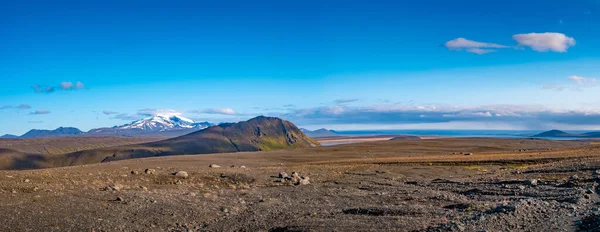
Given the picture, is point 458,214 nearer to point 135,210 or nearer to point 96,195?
point 135,210

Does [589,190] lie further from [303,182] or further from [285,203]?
[303,182]

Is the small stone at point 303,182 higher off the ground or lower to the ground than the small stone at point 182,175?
lower

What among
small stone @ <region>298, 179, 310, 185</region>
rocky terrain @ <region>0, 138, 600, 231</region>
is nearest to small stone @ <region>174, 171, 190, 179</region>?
rocky terrain @ <region>0, 138, 600, 231</region>

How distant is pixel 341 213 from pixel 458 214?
4.28m

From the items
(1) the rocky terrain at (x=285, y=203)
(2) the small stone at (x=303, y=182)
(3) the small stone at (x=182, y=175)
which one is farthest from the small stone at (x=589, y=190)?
(3) the small stone at (x=182, y=175)

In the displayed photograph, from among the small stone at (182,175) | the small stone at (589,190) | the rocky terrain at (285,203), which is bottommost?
the rocky terrain at (285,203)

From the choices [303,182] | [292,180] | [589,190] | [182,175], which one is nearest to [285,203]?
[303,182]

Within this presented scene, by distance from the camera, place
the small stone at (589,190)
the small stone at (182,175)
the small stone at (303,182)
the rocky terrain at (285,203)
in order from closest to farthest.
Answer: the rocky terrain at (285,203)
the small stone at (589,190)
the small stone at (182,175)
the small stone at (303,182)

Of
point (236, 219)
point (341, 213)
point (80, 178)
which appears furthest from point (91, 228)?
point (80, 178)

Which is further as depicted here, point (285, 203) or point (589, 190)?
point (589, 190)

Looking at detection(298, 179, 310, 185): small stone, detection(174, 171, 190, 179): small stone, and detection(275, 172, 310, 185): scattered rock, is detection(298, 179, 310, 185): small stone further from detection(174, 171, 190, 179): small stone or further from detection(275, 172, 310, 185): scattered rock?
detection(174, 171, 190, 179): small stone

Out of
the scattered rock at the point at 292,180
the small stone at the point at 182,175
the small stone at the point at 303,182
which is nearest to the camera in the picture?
the small stone at the point at 182,175

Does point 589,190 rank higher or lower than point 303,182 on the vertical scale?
higher

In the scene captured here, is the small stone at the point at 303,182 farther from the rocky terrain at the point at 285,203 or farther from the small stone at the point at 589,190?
the small stone at the point at 589,190
